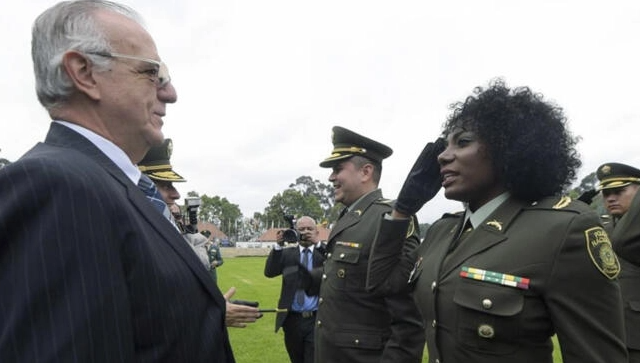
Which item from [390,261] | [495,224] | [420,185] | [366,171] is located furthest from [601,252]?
[366,171]

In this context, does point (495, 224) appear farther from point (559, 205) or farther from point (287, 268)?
point (287, 268)

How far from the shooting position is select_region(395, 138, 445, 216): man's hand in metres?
3.69

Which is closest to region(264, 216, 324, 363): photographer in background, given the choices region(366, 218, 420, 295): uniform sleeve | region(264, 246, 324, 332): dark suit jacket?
region(264, 246, 324, 332): dark suit jacket

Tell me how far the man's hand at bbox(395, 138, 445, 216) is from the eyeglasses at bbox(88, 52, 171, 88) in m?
2.15

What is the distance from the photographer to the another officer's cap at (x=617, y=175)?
6.63m

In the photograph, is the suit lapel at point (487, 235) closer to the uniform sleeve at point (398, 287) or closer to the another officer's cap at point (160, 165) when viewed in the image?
the uniform sleeve at point (398, 287)

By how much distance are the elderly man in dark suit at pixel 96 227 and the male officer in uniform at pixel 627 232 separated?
271 centimetres

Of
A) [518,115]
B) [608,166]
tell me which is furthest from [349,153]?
[608,166]

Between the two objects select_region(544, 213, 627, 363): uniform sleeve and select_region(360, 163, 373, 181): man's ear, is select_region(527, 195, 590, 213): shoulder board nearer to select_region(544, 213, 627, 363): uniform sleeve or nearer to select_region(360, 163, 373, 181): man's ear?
select_region(544, 213, 627, 363): uniform sleeve

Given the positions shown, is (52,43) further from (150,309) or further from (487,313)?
(487,313)

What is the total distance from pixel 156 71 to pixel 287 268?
5874mm

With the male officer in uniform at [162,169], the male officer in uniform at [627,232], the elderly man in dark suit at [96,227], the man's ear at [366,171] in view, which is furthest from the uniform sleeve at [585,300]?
the male officer in uniform at [162,169]

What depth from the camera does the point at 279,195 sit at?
3563 inches

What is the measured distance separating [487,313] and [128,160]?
1.83 meters
